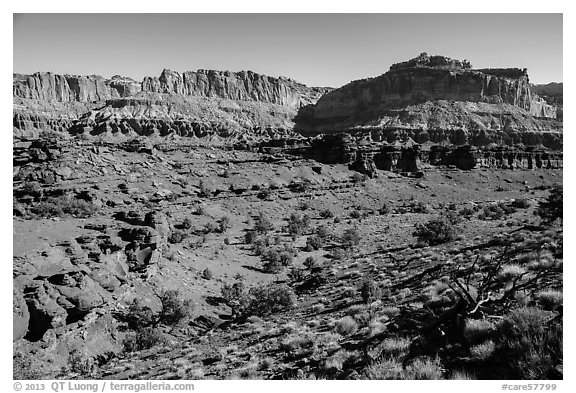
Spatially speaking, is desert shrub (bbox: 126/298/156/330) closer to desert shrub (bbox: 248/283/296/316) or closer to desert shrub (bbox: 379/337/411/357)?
desert shrub (bbox: 248/283/296/316)

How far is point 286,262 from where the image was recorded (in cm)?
2639

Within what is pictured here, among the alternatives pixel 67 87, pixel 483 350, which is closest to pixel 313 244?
pixel 483 350

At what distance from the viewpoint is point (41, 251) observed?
14.8 meters

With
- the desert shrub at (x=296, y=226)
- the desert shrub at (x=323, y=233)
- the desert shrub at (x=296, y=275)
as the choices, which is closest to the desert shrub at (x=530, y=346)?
the desert shrub at (x=296, y=275)

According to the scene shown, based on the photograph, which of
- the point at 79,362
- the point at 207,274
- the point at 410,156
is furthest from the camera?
the point at 410,156

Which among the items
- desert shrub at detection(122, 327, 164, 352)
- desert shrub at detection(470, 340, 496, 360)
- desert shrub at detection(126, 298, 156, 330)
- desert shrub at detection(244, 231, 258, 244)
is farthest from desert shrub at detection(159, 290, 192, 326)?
desert shrub at detection(244, 231, 258, 244)

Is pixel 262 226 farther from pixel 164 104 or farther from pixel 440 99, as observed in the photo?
pixel 164 104

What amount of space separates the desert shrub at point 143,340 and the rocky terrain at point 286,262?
7cm

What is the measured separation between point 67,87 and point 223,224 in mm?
152119

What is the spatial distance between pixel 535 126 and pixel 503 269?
11881cm

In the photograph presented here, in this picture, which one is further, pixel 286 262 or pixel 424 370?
pixel 286 262

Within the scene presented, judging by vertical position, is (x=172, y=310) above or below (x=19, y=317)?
below

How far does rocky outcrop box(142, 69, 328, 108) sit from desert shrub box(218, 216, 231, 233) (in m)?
131

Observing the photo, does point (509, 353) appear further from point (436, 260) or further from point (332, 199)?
point (332, 199)
